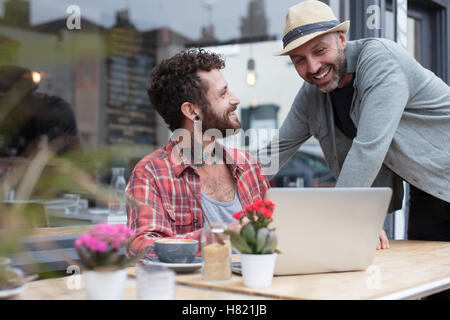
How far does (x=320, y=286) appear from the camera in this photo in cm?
111

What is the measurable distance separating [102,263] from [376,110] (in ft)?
3.70

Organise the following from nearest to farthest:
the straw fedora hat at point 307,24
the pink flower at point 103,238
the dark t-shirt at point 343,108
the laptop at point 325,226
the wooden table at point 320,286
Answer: the pink flower at point 103,238 < the wooden table at point 320,286 < the laptop at point 325,226 < the straw fedora hat at point 307,24 < the dark t-shirt at point 343,108

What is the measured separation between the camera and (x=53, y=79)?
16.4 ft

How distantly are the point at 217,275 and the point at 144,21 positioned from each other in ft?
16.8

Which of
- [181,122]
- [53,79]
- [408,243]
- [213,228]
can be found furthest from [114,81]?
[213,228]

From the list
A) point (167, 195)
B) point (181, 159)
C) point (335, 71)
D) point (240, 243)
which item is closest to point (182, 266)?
point (240, 243)

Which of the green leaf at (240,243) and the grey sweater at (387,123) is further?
the grey sweater at (387,123)

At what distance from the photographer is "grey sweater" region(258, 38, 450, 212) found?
5.53 feet

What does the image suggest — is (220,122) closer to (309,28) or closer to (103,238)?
(309,28)

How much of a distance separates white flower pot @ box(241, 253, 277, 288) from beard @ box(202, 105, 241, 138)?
0.83 metres

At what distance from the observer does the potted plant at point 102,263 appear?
3.01 ft

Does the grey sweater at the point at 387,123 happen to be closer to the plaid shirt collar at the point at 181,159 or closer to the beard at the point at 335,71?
the beard at the point at 335,71

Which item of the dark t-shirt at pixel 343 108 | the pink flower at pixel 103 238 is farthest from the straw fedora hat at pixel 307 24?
the pink flower at pixel 103 238
